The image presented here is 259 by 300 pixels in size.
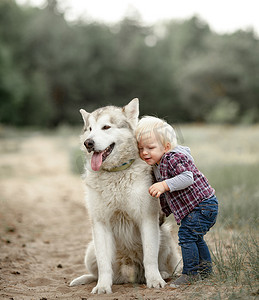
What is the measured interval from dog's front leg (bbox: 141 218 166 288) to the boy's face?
0.56 m

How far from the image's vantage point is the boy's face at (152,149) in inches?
133

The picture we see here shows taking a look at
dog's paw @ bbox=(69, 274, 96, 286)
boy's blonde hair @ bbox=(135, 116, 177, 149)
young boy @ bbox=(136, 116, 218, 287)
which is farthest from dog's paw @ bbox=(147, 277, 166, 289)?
boy's blonde hair @ bbox=(135, 116, 177, 149)

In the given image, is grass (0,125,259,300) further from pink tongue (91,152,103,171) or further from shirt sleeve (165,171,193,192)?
pink tongue (91,152,103,171)

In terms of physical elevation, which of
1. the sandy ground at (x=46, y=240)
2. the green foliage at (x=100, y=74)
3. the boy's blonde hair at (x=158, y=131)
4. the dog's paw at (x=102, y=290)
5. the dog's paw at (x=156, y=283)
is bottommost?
the sandy ground at (x=46, y=240)

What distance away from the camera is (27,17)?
36719 mm

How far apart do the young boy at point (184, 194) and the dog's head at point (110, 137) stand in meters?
0.23

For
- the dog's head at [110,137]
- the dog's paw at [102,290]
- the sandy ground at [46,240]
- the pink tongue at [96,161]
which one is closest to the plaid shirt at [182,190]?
the dog's head at [110,137]

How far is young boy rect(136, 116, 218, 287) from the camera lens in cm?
322

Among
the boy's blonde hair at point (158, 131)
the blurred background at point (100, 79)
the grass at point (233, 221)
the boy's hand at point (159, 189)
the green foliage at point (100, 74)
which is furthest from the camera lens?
the green foliage at point (100, 74)

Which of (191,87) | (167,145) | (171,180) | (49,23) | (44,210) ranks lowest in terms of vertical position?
(44,210)

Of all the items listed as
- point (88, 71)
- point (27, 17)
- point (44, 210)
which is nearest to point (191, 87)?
point (88, 71)

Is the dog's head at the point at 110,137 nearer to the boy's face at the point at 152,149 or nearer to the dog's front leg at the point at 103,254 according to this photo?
the boy's face at the point at 152,149

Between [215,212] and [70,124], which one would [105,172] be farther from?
[70,124]

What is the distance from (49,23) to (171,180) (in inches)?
1383
